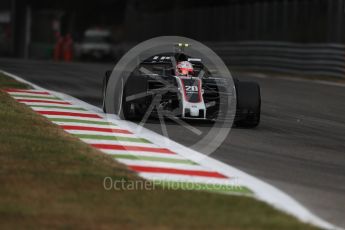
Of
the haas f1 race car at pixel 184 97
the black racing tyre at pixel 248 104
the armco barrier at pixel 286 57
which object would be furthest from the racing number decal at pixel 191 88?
the armco barrier at pixel 286 57

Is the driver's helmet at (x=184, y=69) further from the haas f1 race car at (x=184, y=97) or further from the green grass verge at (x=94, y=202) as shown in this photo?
the green grass verge at (x=94, y=202)

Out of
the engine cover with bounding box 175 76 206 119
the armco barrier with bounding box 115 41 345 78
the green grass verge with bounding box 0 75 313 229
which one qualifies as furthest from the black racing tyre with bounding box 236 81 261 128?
the armco barrier with bounding box 115 41 345 78

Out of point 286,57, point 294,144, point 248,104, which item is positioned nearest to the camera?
point 294,144

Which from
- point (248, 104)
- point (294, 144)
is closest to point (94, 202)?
point (294, 144)

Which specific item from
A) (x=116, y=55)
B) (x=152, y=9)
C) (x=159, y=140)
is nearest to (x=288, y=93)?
(x=159, y=140)

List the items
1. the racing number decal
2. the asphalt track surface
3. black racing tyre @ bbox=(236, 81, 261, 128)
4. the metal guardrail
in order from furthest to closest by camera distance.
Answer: the metal guardrail < black racing tyre @ bbox=(236, 81, 261, 128) < the racing number decal < the asphalt track surface

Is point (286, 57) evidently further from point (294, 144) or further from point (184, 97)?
point (294, 144)

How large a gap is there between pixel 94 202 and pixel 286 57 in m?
25.2

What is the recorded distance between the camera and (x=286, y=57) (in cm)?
3158

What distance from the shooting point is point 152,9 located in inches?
2368

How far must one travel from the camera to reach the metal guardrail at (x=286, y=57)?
28.3m

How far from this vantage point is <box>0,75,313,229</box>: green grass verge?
250 inches

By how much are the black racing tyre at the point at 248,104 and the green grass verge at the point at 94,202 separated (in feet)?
13.0

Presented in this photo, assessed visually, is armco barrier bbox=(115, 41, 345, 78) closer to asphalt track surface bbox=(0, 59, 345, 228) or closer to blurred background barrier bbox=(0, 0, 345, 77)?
blurred background barrier bbox=(0, 0, 345, 77)
